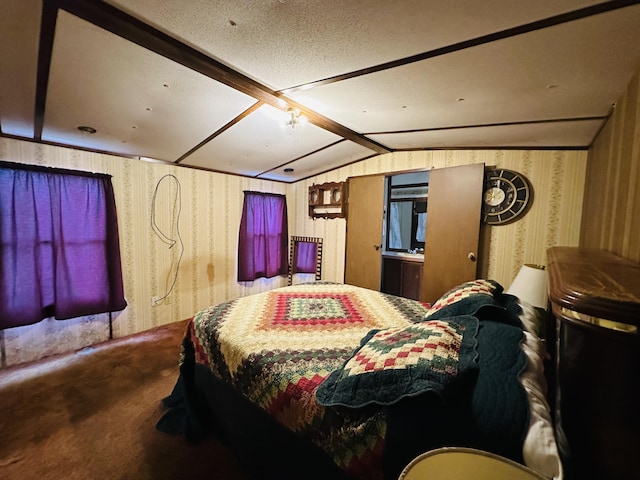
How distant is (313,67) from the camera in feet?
5.19

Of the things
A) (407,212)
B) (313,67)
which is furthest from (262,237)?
(313,67)

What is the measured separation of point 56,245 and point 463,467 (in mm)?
3520

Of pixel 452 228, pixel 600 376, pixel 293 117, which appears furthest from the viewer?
pixel 452 228

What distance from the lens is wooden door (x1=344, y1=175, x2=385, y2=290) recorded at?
3664 millimetres

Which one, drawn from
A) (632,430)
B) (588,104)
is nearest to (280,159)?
(588,104)

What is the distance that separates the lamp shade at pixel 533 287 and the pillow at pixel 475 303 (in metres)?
0.35

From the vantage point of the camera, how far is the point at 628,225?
1.18 m

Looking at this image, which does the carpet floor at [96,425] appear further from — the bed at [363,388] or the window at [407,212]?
the window at [407,212]

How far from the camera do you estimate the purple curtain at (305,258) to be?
4.54 meters

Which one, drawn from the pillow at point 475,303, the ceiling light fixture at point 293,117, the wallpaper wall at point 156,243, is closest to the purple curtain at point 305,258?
the wallpaper wall at point 156,243

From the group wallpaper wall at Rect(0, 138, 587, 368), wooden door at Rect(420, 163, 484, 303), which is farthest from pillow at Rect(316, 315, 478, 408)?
wallpaper wall at Rect(0, 138, 587, 368)

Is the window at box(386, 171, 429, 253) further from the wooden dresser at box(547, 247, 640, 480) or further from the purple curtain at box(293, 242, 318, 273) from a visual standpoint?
the wooden dresser at box(547, 247, 640, 480)

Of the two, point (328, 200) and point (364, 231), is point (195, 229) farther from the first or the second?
point (364, 231)

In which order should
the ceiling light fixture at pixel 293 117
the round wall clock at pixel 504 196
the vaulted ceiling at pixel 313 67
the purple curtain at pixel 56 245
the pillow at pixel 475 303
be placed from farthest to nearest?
1. the round wall clock at pixel 504 196
2. the purple curtain at pixel 56 245
3. the ceiling light fixture at pixel 293 117
4. the pillow at pixel 475 303
5. the vaulted ceiling at pixel 313 67
